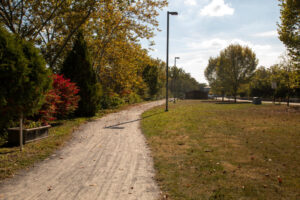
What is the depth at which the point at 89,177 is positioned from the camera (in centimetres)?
461

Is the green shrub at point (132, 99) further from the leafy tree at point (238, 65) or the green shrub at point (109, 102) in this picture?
→ the leafy tree at point (238, 65)

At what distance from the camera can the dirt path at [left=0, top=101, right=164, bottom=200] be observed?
3.81 meters

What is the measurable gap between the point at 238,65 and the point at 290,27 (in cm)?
2706

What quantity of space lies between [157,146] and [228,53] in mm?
45907

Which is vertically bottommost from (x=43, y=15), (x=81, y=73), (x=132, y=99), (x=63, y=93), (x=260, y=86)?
(x=132, y=99)

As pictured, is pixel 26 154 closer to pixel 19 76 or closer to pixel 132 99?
pixel 19 76

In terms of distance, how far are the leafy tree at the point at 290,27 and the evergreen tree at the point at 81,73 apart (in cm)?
1903

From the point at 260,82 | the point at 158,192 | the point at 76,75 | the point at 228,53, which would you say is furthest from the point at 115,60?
the point at 260,82

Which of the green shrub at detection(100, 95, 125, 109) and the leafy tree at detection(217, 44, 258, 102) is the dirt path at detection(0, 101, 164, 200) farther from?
the leafy tree at detection(217, 44, 258, 102)

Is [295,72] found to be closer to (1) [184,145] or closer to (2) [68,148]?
(1) [184,145]

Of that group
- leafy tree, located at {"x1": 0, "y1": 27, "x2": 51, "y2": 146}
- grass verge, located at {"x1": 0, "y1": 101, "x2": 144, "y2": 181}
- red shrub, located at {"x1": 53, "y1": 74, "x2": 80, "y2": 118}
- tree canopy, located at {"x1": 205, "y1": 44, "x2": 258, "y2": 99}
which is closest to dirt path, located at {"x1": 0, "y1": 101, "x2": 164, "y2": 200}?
grass verge, located at {"x1": 0, "y1": 101, "x2": 144, "y2": 181}

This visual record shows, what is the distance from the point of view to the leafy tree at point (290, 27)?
20.4 metres

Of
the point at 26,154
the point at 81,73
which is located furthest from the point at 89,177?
the point at 81,73

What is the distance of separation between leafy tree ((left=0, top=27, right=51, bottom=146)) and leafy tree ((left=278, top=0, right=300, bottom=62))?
22789 mm
